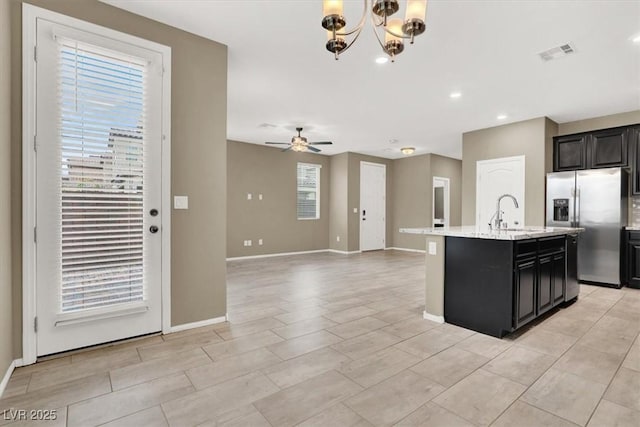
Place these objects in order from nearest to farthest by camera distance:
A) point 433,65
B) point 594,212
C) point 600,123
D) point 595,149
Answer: point 433,65 → point 594,212 → point 595,149 → point 600,123

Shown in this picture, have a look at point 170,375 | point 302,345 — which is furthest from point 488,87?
point 170,375

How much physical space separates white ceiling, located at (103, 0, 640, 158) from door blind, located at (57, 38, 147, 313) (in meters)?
0.57

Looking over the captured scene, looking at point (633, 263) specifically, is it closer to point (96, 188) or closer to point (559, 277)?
point (559, 277)

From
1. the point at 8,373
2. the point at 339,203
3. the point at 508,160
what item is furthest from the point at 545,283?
the point at 339,203

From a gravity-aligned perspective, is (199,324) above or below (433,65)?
below

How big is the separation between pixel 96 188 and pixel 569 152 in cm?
662

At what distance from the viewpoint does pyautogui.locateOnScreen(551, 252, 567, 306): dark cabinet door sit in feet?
11.2

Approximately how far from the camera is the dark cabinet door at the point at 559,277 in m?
3.41

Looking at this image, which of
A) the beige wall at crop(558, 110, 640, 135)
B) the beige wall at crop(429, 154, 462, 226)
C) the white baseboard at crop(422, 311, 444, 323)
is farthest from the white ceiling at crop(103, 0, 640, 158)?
the beige wall at crop(429, 154, 462, 226)

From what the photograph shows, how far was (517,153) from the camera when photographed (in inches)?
217

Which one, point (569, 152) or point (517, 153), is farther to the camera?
point (517, 153)

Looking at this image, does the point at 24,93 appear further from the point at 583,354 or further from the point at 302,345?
the point at 583,354

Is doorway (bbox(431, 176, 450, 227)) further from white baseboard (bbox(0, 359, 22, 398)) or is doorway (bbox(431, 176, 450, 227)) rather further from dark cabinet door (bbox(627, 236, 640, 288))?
white baseboard (bbox(0, 359, 22, 398))

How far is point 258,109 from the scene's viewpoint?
199 inches
